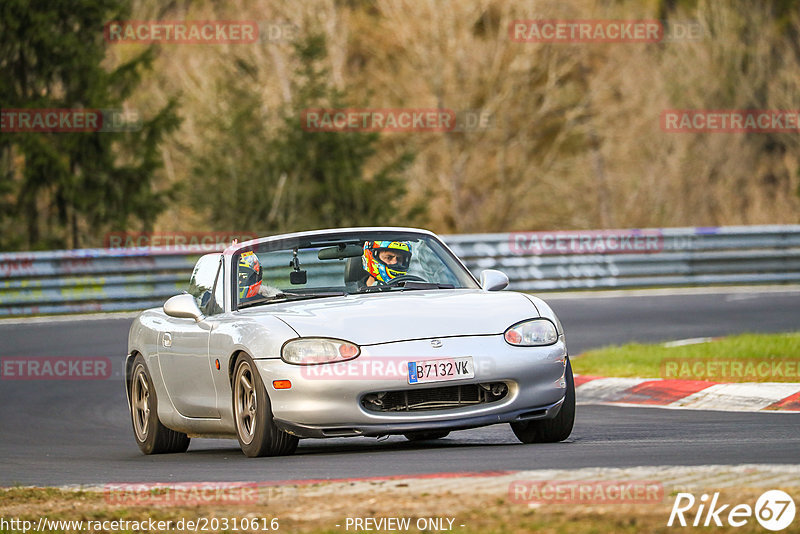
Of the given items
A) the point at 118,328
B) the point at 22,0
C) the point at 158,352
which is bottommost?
the point at 118,328

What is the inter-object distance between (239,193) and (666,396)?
64.1ft

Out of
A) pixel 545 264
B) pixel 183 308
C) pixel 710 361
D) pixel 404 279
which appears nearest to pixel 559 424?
pixel 404 279

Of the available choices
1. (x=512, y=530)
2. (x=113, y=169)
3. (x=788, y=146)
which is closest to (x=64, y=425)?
(x=512, y=530)

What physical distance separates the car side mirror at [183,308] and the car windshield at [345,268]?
295mm

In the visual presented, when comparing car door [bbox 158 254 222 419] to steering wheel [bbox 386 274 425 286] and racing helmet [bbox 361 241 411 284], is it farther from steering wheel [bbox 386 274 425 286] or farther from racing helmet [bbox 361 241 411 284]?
steering wheel [bbox 386 274 425 286]

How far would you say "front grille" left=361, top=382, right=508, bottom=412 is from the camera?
8.20 metres

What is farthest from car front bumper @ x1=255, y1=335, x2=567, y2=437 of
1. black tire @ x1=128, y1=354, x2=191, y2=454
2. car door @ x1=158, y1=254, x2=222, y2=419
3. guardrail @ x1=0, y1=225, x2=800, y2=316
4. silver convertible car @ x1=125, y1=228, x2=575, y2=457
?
guardrail @ x1=0, y1=225, x2=800, y2=316

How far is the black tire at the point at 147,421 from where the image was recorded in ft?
33.6

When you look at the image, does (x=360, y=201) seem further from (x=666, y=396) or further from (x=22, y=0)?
(x=666, y=396)

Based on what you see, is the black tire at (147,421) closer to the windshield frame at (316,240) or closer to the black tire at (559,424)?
the windshield frame at (316,240)

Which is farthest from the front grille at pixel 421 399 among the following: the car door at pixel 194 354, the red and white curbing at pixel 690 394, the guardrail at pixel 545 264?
the guardrail at pixel 545 264

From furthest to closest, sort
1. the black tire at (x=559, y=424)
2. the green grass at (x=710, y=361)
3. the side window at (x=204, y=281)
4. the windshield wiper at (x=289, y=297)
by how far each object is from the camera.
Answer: the green grass at (x=710, y=361) → the side window at (x=204, y=281) → the windshield wiper at (x=289, y=297) → the black tire at (x=559, y=424)

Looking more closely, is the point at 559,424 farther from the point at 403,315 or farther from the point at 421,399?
the point at 403,315

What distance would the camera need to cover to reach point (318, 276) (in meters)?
9.46
